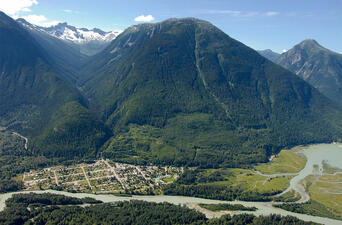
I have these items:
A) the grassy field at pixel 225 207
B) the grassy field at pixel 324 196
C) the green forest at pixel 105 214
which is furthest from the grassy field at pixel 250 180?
the green forest at pixel 105 214

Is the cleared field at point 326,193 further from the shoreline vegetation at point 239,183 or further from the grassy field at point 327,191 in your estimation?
the shoreline vegetation at point 239,183

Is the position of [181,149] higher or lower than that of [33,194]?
higher

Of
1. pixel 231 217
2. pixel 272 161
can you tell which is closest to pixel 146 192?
pixel 231 217

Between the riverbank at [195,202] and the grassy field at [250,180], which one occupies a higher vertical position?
the grassy field at [250,180]

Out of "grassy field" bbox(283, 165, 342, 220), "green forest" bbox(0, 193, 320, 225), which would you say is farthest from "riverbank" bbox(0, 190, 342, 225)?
"green forest" bbox(0, 193, 320, 225)

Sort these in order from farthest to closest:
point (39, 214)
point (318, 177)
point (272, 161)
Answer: point (272, 161)
point (318, 177)
point (39, 214)

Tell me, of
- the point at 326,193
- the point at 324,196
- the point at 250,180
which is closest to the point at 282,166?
the point at 250,180

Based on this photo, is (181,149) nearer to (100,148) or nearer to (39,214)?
(100,148)

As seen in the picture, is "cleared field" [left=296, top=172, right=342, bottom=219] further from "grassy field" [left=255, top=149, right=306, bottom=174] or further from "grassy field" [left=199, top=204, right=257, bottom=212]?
"grassy field" [left=199, top=204, right=257, bottom=212]

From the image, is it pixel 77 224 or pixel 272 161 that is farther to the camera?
pixel 272 161
